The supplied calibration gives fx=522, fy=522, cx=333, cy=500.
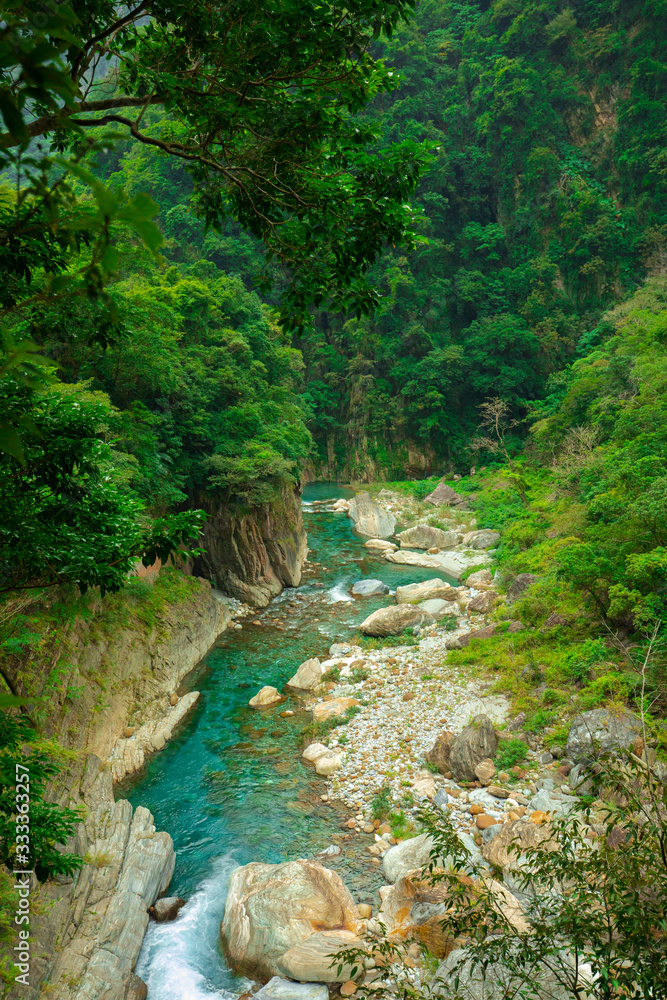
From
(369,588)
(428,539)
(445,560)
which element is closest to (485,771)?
(369,588)

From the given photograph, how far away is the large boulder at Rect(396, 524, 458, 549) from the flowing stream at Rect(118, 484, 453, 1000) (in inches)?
266

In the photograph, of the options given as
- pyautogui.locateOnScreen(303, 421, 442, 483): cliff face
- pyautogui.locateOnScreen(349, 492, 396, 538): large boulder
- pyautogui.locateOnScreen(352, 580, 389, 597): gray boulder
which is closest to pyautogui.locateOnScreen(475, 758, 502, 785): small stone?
pyautogui.locateOnScreen(352, 580, 389, 597): gray boulder

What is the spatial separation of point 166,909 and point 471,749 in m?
4.16

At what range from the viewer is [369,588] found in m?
15.1

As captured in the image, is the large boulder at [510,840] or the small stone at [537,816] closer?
the large boulder at [510,840]

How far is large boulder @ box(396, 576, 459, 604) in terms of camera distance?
13906 millimetres

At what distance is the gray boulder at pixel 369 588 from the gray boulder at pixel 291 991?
1047 centimetres

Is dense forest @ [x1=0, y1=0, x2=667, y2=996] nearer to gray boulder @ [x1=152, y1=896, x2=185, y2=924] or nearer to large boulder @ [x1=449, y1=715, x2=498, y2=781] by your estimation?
large boulder @ [x1=449, y1=715, x2=498, y2=781]

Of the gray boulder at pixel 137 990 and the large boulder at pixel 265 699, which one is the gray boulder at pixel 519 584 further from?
the gray boulder at pixel 137 990

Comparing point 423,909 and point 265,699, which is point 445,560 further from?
point 423,909

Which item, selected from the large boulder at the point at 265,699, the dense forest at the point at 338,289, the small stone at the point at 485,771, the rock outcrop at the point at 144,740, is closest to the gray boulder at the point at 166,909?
the dense forest at the point at 338,289

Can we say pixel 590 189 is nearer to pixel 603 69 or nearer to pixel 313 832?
pixel 603 69

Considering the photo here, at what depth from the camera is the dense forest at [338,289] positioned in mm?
2225

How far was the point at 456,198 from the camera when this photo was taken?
30.8 m
